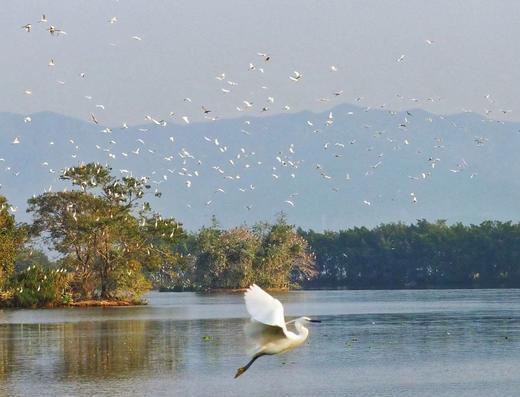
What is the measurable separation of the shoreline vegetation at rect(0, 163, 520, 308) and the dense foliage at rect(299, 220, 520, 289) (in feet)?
0.48

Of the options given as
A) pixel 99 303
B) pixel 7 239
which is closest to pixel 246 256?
pixel 99 303

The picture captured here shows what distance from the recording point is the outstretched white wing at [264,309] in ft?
56.9

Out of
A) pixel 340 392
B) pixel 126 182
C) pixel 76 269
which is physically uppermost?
pixel 126 182

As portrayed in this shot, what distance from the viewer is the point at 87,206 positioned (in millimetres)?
91438

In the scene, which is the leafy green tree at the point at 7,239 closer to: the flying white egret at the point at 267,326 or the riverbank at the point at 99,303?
the riverbank at the point at 99,303

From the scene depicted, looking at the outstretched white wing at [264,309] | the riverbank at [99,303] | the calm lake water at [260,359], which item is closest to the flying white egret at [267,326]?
the outstretched white wing at [264,309]

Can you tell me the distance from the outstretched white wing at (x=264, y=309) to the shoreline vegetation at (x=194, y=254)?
62.1m

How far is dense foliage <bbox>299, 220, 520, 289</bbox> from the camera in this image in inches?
6398

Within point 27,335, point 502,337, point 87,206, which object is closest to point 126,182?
point 87,206

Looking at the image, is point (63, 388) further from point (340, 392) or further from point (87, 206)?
point (87, 206)

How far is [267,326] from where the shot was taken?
17.7m

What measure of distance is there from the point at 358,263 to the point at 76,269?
3603 inches

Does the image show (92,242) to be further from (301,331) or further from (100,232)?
(301,331)

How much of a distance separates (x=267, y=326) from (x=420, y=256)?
157 m
